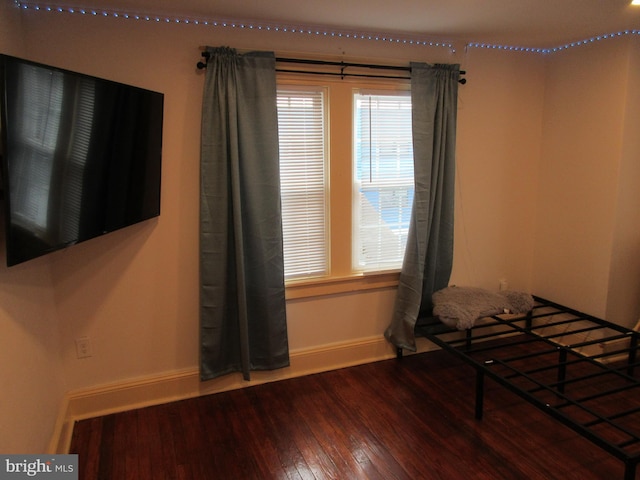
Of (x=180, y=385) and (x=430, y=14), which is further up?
(x=430, y=14)

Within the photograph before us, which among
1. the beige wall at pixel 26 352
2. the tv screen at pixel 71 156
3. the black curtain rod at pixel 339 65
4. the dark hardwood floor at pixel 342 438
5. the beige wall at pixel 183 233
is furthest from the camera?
the black curtain rod at pixel 339 65

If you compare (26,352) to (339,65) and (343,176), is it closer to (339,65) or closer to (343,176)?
(343,176)

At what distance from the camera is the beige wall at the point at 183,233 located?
7.08 feet

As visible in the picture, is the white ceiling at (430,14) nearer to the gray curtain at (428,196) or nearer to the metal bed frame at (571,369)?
the gray curtain at (428,196)

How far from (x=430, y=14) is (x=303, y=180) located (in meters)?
1.19

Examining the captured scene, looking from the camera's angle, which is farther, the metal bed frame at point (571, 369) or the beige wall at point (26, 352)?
the metal bed frame at point (571, 369)

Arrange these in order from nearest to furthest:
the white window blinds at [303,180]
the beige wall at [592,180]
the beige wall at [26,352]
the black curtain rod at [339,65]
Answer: the beige wall at [26,352], the black curtain rod at [339,65], the white window blinds at [303,180], the beige wall at [592,180]

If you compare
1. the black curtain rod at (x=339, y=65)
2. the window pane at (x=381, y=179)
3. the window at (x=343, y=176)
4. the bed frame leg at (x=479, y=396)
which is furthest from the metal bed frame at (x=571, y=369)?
the black curtain rod at (x=339, y=65)

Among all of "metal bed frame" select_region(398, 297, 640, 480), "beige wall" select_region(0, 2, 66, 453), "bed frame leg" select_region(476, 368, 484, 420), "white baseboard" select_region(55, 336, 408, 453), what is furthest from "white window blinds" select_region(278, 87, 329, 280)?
"beige wall" select_region(0, 2, 66, 453)

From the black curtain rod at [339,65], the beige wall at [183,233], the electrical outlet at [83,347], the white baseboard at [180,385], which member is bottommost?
the white baseboard at [180,385]

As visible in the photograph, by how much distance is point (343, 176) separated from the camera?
2.83 metres

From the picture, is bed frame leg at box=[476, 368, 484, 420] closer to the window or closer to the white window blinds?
the window

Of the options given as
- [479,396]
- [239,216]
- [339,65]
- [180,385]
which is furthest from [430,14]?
[180,385]

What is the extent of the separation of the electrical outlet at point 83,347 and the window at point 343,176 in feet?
4.00
